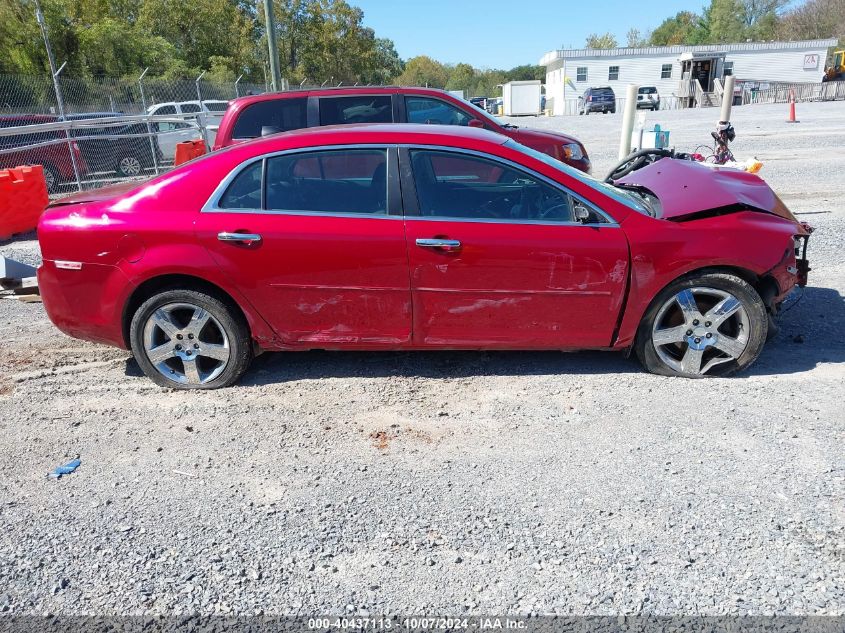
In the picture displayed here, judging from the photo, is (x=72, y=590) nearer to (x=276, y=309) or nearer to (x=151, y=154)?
(x=276, y=309)

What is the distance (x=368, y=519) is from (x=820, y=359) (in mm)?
3348

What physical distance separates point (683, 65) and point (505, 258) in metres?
48.4

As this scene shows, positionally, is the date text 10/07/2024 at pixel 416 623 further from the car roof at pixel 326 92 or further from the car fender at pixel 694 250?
the car roof at pixel 326 92

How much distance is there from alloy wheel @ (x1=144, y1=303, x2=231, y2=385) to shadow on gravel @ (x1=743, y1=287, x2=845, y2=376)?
3.43 meters

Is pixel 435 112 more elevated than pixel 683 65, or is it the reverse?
pixel 683 65

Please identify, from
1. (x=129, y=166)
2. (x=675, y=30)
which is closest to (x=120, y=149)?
(x=129, y=166)

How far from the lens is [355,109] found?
8.26m

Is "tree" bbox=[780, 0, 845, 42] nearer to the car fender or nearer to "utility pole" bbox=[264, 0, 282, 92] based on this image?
"utility pole" bbox=[264, 0, 282, 92]

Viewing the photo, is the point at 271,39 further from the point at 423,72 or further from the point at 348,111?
the point at 423,72

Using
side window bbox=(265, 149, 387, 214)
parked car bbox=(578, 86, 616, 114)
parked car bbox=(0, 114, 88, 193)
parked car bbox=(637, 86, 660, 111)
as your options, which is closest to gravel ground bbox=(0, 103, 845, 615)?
side window bbox=(265, 149, 387, 214)

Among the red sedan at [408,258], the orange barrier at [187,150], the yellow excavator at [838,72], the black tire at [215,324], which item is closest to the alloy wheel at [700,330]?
the red sedan at [408,258]

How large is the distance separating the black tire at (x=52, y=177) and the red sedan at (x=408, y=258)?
9975mm

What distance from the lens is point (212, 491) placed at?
3189mm

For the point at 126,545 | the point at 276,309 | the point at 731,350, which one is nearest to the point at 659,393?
the point at 731,350
